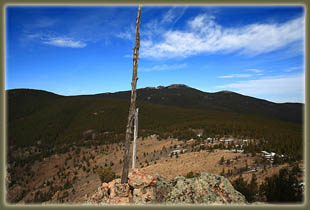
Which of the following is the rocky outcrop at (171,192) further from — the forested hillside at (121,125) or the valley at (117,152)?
the forested hillside at (121,125)

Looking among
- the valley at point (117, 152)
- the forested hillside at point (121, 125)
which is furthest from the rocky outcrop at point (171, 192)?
the forested hillside at point (121, 125)

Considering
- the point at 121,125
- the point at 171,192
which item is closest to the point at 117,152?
the point at 121,125

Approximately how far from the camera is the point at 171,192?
5516mm

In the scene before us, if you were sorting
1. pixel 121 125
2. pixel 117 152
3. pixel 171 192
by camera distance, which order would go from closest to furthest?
pixel 171 192 → pixel 117 152 → pixel 121 125

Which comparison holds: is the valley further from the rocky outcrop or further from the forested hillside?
the rocky outcrop

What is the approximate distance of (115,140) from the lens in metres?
22.7

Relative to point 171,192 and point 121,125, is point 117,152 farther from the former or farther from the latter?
point 171,192

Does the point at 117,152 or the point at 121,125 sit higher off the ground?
the point at 121,125

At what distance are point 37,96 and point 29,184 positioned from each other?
60.7m

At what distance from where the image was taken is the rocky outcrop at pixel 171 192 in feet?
17.4

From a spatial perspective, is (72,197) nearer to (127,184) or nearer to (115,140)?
(127,184)

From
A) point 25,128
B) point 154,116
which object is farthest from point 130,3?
point 25,128

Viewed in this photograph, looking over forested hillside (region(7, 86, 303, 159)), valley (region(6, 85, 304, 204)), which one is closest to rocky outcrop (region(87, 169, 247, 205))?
valley (region(6, 85, 304, 204))

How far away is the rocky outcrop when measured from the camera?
5.31 meters
